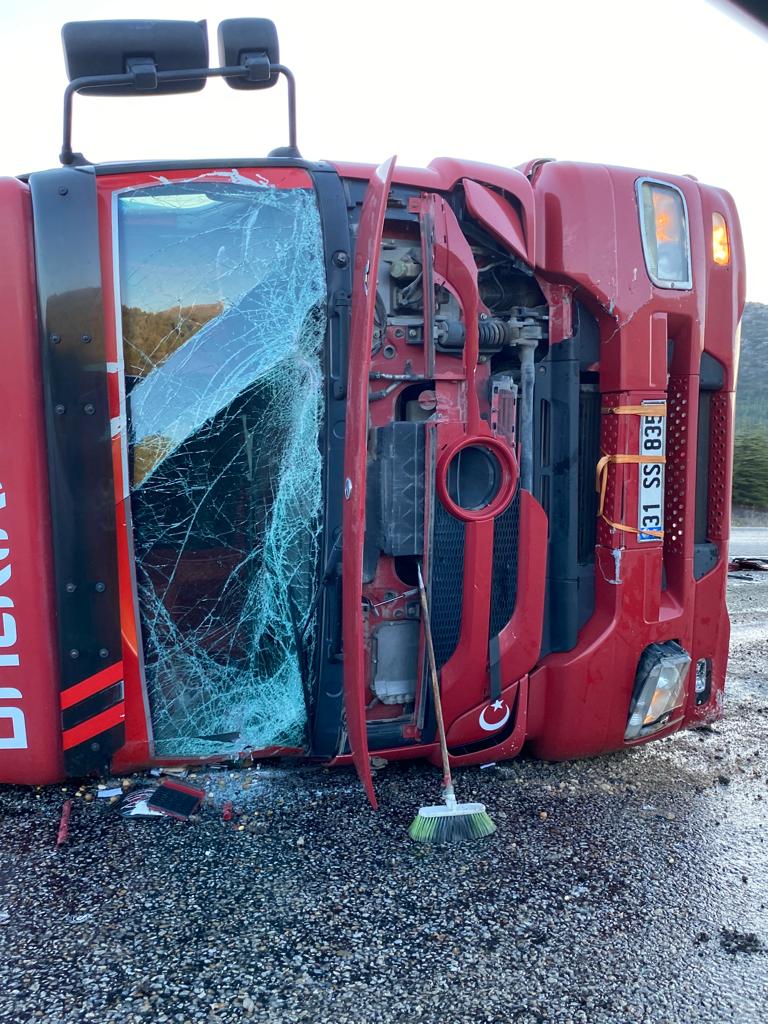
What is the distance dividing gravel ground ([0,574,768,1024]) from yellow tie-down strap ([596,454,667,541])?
91cm

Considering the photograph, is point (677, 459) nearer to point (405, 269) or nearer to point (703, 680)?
point (703, 680)

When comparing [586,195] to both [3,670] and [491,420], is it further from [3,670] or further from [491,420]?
[3,670]

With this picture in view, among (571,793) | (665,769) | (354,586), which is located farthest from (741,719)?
→ (354,586)

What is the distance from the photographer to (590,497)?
2859 mm

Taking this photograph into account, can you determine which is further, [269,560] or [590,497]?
[590,497]

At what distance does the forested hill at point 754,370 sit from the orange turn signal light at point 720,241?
2705 centimetres

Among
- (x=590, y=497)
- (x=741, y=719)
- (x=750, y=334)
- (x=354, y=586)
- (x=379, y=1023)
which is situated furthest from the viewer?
(x=750, y=334)

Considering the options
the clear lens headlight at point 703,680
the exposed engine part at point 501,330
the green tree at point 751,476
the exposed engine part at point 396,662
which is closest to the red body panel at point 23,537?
the exposed engine part at point 396,662

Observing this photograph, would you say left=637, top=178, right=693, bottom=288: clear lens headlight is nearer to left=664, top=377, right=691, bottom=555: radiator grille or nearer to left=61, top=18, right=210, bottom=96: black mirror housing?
left=664, top=377, right=691, bottom=555: radiator grille

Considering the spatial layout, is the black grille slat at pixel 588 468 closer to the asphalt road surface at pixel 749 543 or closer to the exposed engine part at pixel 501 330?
the exposed engine part at pixel 501 330

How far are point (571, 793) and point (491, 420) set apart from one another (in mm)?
1322

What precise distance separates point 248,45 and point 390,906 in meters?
2.71

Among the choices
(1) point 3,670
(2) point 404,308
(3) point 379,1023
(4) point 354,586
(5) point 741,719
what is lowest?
(5) point 741,719

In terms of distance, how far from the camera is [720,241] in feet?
9.72
